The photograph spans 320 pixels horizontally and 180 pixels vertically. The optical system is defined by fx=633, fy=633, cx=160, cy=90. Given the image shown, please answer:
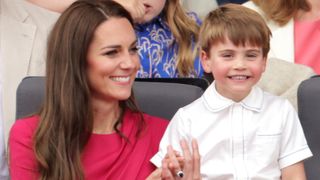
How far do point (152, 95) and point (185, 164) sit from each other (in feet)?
1.02

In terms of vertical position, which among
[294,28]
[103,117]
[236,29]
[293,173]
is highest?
[236,29]

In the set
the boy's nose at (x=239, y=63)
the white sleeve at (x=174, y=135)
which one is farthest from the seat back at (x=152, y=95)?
the boy's nose at (x=239, y=63)

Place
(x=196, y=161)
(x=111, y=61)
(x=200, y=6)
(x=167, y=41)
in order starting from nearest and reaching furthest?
(x=196, y=161) → (x=111, y=61) → (x=167, y=41) → (x=200, y=6)

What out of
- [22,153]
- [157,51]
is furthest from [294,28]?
[22,153]

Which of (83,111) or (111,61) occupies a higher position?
(111,61)

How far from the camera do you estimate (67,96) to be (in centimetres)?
153

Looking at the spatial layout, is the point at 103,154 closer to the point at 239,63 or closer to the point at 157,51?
the point at 239,63

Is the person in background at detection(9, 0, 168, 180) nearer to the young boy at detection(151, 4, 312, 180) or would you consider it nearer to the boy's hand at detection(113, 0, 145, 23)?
the young boy at detection(151, 4, 312, 180)

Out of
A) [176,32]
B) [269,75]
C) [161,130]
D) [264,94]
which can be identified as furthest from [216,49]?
[176,32]

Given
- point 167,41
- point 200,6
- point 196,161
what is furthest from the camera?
point 200,6

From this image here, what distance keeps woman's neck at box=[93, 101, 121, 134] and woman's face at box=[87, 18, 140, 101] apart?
5 centimetres

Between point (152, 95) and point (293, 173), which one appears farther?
point (152, 95)

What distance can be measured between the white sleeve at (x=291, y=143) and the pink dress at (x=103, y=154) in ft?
1.05

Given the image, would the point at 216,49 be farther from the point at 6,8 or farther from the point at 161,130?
the point at 6,8
